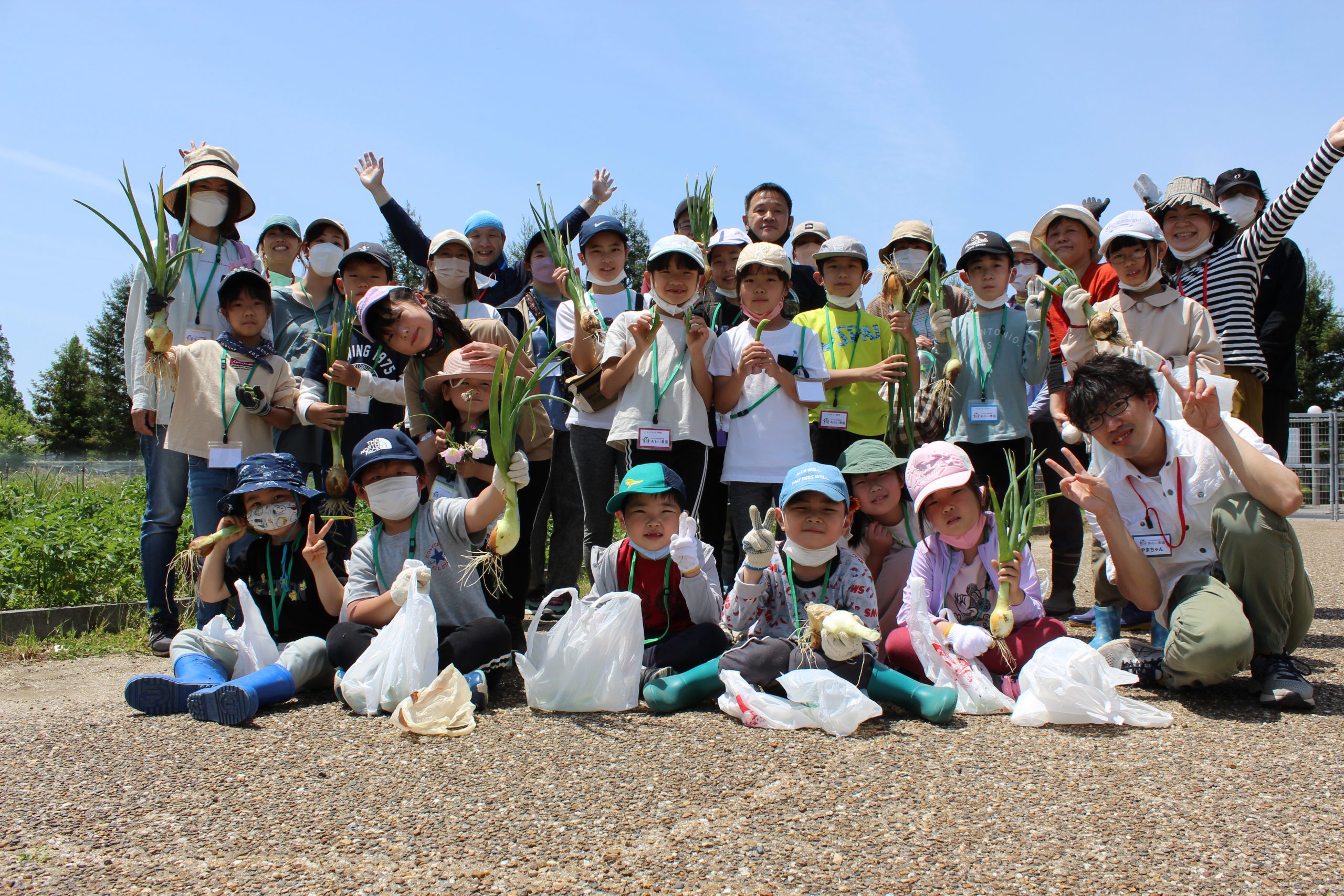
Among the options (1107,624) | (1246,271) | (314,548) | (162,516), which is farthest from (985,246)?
(162,516)

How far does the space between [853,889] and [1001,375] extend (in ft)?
11.9

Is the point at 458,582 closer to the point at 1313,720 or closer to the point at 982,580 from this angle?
the point at 982,580

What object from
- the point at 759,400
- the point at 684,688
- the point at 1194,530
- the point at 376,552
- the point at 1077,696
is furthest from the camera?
the point at 759,400

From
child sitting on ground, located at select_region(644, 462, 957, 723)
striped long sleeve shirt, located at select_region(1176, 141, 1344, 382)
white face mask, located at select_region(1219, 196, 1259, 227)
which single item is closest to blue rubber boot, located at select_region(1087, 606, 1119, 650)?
child sitting on ground, located at select_region(644, 462, 957, 723)

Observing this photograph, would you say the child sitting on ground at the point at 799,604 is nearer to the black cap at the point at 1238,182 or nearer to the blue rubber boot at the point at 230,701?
the blue rubber boot at the point at 230,701

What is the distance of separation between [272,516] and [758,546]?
2.27 m

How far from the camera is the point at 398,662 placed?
3459 mm

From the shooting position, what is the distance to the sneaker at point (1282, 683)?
10.7 ft

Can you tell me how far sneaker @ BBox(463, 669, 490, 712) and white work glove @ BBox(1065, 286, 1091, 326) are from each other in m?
3.43

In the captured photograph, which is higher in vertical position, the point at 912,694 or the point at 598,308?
the point at 598,308

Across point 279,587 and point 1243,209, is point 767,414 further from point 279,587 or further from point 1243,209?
point 1243,209

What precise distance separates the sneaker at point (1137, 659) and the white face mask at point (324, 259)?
474cm

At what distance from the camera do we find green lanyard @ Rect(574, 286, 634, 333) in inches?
191

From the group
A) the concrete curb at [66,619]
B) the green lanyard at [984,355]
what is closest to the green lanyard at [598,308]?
the green lanyard at [984,355]
